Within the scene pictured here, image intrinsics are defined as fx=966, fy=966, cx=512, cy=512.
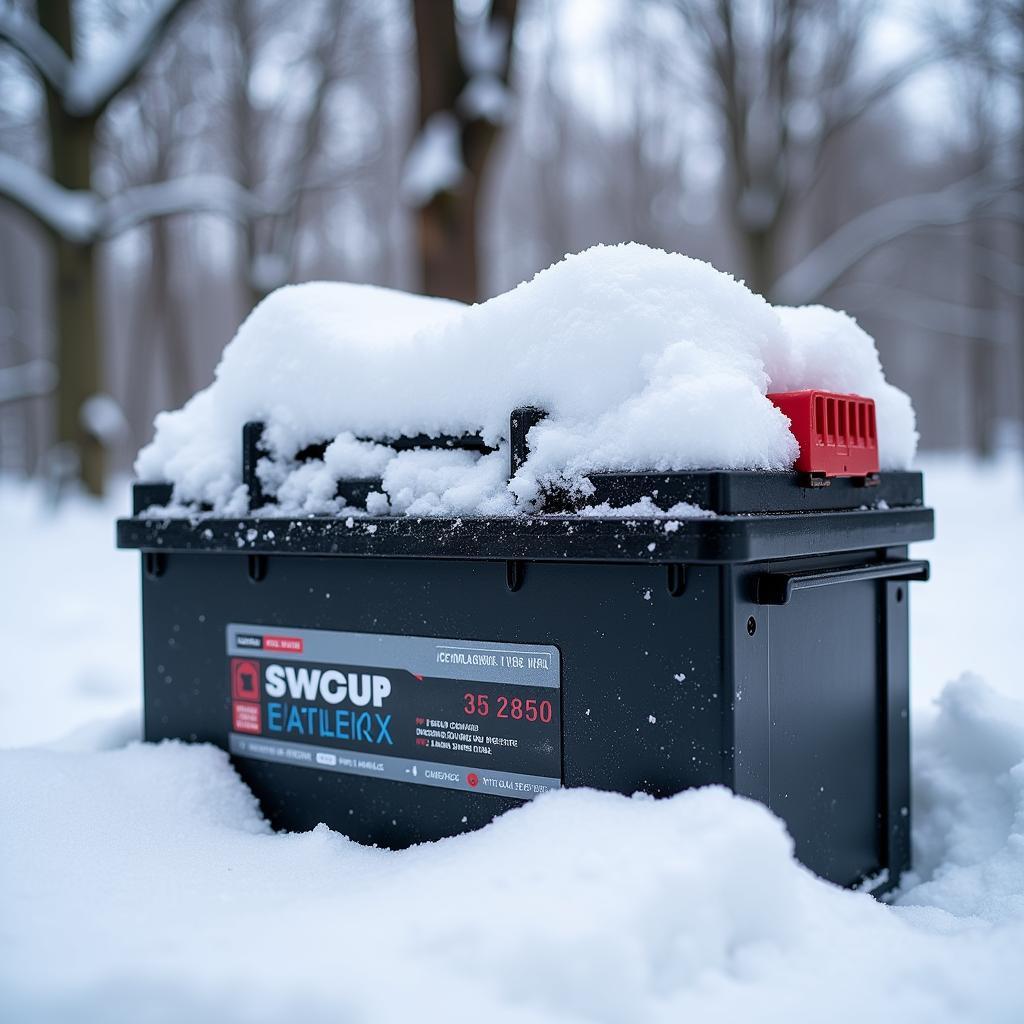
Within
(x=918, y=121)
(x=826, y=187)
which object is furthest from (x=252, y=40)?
(x=918, y=121)

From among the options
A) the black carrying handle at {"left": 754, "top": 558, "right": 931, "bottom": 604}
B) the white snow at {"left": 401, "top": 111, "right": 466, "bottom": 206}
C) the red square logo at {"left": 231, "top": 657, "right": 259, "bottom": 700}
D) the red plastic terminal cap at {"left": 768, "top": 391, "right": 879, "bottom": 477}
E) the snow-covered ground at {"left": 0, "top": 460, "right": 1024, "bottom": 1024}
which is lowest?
the snow-covered ground at {"left": 0, "top": 460, "right": 1024, "bottom": 1024}

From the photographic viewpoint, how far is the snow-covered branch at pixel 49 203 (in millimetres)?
7086

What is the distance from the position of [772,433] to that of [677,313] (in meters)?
0.23

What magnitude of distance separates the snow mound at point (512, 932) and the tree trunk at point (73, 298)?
661cm

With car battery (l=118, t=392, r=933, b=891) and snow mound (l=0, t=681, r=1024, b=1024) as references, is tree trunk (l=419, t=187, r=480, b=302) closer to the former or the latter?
car battery (l=118, t=392, r=933, b=891)

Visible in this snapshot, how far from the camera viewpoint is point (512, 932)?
3.56 feet

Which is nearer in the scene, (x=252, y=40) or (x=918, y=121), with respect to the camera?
(x=252, y=40)

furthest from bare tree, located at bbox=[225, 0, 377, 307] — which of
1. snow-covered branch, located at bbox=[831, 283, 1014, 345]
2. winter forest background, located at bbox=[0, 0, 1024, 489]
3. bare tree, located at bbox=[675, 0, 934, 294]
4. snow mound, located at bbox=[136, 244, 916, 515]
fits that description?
snow mound, located at bbox=[136, 244, 916, 515]

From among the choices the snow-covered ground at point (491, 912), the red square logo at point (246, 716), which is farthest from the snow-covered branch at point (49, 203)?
the red square logo at point (246, 716)

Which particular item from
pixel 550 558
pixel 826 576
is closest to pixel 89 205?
pixel 550 558

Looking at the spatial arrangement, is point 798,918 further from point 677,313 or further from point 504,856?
point 677,313

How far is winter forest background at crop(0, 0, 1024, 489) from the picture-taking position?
22.8ft

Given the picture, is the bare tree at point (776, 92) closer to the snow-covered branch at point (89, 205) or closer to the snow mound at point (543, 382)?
the snow-covered branch at point (89, 205)

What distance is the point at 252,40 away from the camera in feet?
40.7
